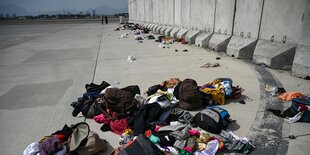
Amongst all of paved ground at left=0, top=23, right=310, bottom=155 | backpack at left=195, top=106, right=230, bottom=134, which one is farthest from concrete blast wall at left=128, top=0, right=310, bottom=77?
backpack at left=195, top=106, right=230, bottom=134

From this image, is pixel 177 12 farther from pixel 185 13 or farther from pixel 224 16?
pixel 224 16

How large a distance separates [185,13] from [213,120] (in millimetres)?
11520

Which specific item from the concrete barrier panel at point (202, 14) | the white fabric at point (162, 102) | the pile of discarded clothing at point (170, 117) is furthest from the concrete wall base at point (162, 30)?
the white fabric at point (162, 102)

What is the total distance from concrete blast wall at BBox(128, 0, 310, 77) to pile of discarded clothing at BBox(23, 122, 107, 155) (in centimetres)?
529

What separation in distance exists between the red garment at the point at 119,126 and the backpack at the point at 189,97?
114cm

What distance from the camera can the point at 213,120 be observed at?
3.05 metres

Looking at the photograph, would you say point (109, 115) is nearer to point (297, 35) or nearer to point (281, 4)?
point (297, 35)

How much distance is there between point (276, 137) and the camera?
296cm

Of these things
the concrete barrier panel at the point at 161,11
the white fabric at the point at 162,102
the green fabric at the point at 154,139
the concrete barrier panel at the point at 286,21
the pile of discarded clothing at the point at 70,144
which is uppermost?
the concrete barrier panel at the point at 161,11

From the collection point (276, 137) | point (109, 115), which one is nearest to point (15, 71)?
point (109, 115)

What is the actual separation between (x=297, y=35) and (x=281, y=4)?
3.66 feet

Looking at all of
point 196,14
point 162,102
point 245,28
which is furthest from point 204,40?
point 162,102

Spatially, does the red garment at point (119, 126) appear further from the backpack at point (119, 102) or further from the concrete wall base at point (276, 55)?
the concrete wall base at point (276, 55)

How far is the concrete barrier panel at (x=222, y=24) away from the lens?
28.1ft
